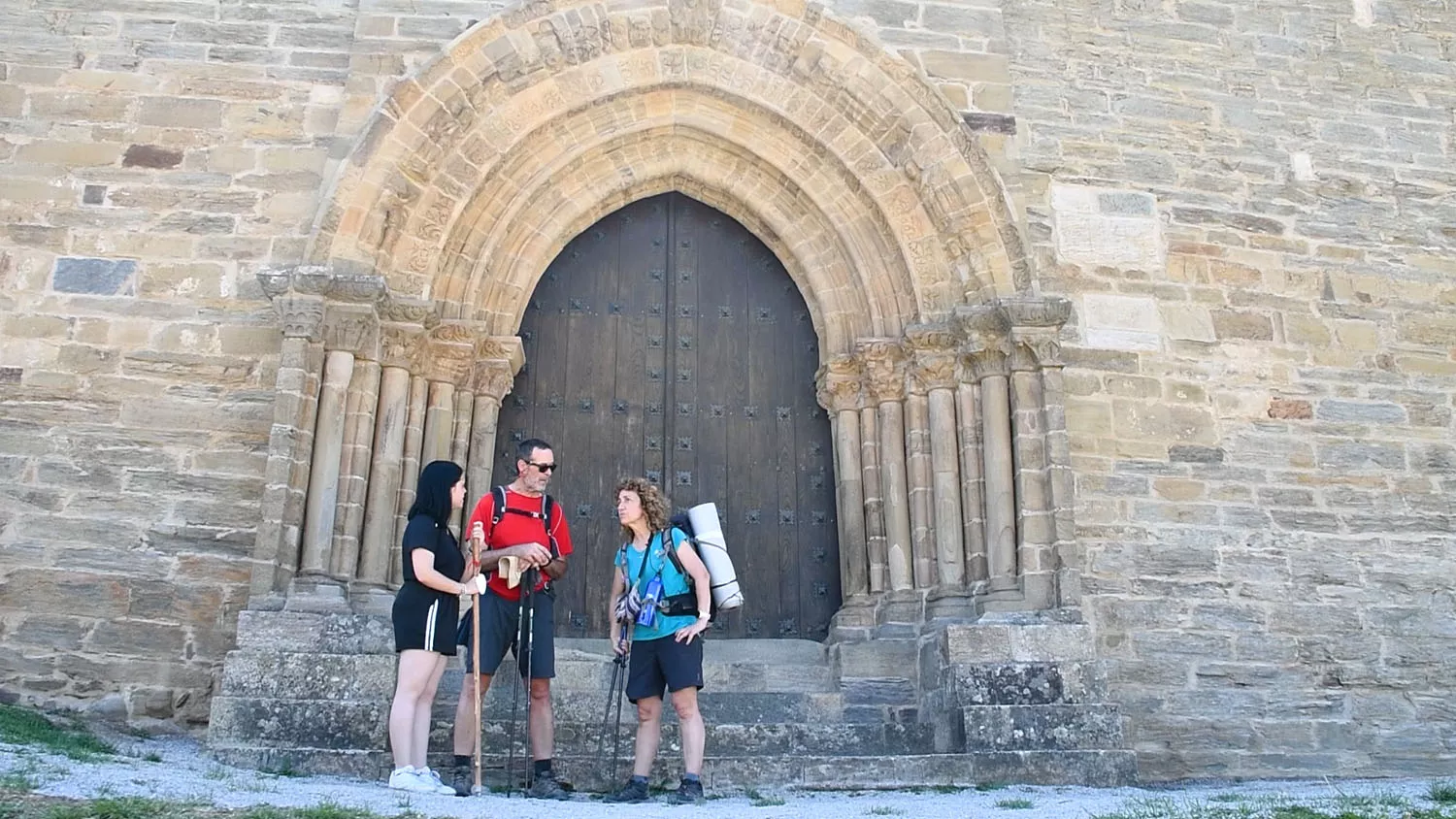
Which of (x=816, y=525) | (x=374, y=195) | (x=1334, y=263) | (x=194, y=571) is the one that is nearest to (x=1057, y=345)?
(x=816, y=525)

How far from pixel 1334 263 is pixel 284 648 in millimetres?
Result: 6900

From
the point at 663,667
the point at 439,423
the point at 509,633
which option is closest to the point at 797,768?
the point at 663,667

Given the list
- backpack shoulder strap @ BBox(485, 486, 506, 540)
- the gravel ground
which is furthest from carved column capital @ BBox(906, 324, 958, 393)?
backpack shoulder strap @ BBox(485, 486, 506, 540)

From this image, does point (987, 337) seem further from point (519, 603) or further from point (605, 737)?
point (519, 603)

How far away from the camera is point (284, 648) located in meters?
5.88

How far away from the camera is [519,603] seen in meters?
5.31

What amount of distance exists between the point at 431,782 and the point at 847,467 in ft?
12.1

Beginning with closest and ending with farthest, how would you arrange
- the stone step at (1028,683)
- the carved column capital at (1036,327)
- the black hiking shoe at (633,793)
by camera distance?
the black hiking shoe at (633,793) < the stone step at (1028,683) < the carved column capital at (1036,327)

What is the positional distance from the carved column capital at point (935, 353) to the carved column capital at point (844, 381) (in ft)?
1.35

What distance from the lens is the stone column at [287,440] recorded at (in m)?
6.20

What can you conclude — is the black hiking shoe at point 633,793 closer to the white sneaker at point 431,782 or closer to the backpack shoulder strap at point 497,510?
the white sneaker at point 431,782

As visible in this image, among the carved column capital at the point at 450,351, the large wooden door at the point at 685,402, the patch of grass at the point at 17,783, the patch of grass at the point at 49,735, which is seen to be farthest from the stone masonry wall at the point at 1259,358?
the patch of grass at the point at 17,783

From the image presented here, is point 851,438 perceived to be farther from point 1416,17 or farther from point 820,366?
point 1416,17

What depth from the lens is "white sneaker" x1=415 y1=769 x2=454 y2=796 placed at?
4.72 metres
